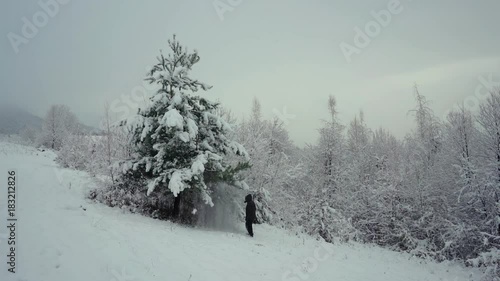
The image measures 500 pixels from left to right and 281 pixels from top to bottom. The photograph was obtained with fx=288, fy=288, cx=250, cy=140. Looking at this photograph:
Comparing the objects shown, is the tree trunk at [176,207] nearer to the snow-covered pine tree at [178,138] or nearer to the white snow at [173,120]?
the snow-covered pine tree at [178,138]

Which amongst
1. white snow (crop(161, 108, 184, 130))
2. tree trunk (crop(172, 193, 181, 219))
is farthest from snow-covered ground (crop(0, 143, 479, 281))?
white snow (crop(161, 108, 184, 130))

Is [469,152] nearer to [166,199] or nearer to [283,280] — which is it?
[283,280]

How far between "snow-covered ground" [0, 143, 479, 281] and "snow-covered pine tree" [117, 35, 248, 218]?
6.32 ft

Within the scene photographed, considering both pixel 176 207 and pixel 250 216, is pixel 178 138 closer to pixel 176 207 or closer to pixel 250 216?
pixel 176 207

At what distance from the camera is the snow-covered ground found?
624 centimetres

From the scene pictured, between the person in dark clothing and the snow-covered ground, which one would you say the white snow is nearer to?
the snow-covered ground

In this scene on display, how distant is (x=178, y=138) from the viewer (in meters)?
12.1

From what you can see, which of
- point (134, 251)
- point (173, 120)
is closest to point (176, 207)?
point (173, 120)

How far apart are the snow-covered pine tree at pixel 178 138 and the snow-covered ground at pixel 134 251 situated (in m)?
1.93

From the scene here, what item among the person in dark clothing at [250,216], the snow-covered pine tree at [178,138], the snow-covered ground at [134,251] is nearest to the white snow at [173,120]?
the snow-covered pine tree at [178,138]

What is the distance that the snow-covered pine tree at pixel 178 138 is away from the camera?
1178 centimetres

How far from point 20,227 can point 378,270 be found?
12.6 metres

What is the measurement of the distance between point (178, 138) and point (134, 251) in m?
5.47

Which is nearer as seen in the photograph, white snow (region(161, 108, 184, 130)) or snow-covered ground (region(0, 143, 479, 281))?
snow-covered ground (region(0, 143, 479, 281))
